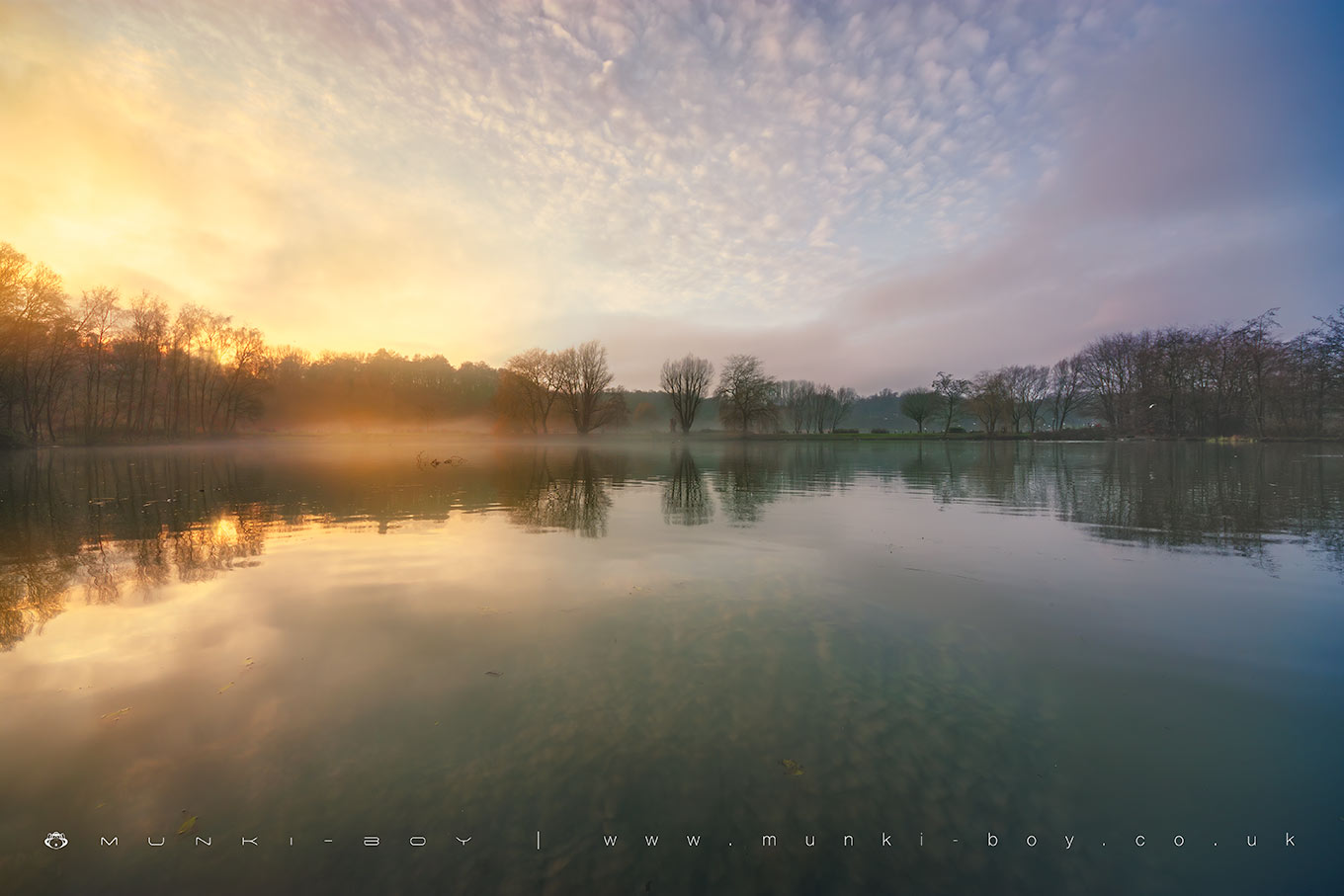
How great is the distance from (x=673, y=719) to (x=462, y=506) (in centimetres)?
1486

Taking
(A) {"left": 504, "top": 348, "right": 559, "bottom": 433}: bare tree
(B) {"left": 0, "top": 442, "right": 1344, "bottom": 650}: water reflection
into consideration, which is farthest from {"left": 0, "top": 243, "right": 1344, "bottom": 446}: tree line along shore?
(B) {"left": 0, "top": 442, "right": 1344, "bottom": 650}: water reflection

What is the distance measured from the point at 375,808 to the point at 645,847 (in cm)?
192

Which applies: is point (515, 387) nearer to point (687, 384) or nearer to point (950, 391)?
point (687, 384)

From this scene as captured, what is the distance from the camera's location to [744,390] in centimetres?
9119

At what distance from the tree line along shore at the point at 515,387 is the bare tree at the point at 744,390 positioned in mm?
255

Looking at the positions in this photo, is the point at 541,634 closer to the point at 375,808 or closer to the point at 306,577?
the point at 375,808

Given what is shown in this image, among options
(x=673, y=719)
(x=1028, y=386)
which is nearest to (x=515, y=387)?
(x=673, y=719)

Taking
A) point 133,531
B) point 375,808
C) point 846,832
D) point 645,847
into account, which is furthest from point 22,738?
point 133,531

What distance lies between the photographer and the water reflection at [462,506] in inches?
398

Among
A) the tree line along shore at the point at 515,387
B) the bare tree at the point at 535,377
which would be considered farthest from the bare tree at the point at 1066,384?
the bare tree at the point at 535,377

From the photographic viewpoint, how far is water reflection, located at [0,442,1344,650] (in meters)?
10.1

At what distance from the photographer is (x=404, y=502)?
18.1 metres

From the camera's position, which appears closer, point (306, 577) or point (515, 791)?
point (515, 791)

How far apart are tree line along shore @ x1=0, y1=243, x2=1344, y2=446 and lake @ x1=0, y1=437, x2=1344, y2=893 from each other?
64.1m
